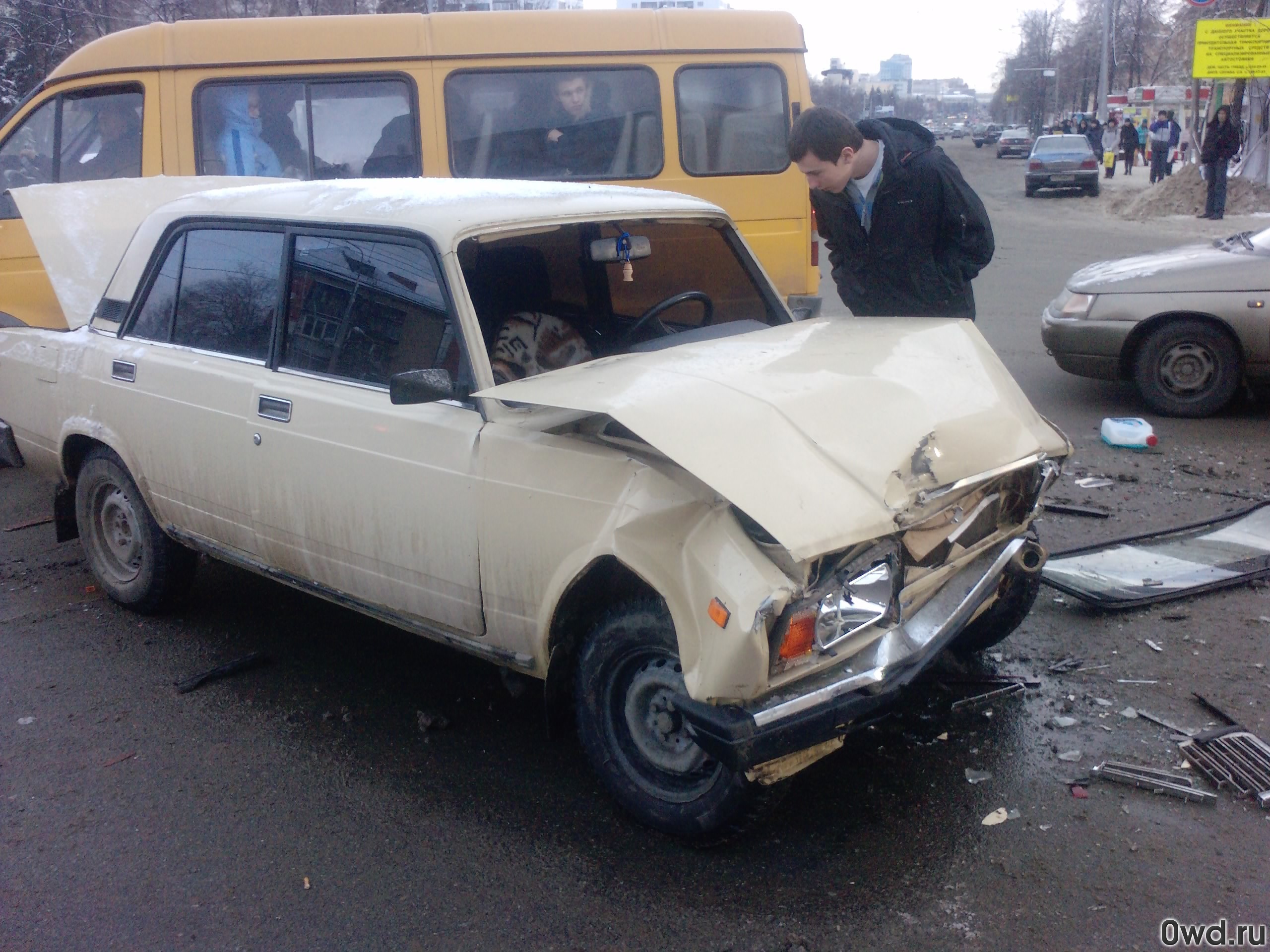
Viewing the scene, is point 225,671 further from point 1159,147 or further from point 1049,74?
point 1049,74

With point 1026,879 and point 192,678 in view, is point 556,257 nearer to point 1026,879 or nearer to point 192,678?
point 192,678

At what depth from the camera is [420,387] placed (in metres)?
3.22

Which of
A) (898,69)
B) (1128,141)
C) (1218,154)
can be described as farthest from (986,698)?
(898,69)

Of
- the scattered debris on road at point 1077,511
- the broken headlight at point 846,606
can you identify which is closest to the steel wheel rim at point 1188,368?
the scattered debris on road at point 1077,511

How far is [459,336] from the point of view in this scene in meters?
3.42

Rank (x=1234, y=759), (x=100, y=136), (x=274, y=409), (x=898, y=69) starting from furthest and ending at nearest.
Answer: (x=898, y=69), (x=100, y=136), (x=274, y=409), (x=1234, y=759)

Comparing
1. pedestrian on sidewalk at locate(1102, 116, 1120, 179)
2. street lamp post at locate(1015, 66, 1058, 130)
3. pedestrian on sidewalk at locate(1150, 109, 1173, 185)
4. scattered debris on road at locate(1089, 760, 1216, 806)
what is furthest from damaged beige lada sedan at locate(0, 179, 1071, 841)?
street lamp post at locate(1015, 66, 1058, 130)

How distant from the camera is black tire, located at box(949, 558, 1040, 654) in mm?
3848

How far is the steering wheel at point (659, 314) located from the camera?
4.03 meters

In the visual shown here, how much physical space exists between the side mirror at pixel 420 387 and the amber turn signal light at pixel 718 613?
116cm

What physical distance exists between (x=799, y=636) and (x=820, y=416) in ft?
2.17

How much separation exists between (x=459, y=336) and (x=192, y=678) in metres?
1.91

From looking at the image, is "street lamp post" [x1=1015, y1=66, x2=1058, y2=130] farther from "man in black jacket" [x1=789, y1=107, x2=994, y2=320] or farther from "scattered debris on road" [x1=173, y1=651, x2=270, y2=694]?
"scattered debris on road" [x1=173, y1=651, x2=270, y2=694]

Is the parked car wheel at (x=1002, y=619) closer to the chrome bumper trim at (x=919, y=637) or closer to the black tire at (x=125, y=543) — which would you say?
the chrome bumper trim at (x=919, y=637)
